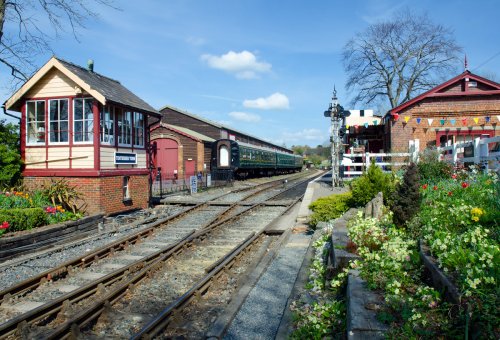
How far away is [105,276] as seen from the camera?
6738 millimetres

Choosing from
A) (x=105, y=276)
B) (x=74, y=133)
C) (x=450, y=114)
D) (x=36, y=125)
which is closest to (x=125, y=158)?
(x=74, y=133)

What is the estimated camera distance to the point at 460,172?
32.9ft

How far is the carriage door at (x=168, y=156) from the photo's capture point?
103ft

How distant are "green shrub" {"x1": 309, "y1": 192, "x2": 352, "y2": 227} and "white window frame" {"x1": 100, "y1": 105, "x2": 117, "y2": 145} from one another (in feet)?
23.3

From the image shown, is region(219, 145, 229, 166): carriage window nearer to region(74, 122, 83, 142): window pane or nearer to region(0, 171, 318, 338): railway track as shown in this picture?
region(74, 122, 83, 142): window pane

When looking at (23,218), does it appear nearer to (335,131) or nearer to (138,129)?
(138,129)

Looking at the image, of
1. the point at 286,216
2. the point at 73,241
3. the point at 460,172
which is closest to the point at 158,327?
the point at 73,241

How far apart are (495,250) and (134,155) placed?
43.2ft

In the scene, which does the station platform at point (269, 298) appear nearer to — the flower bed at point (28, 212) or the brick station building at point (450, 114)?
the flower bed at point (28, 212)

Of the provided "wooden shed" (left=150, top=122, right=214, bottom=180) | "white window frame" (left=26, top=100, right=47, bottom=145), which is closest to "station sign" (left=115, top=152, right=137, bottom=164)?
"white window frame" (left=26, top=100, right=47, bottom=145)

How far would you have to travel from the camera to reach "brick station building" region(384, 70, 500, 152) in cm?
1819

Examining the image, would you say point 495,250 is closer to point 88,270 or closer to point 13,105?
point 88,270

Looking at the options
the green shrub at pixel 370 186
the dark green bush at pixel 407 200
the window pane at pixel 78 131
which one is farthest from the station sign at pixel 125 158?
the dark green bush at pixel 407 200

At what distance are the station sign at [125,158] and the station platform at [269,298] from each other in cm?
718
